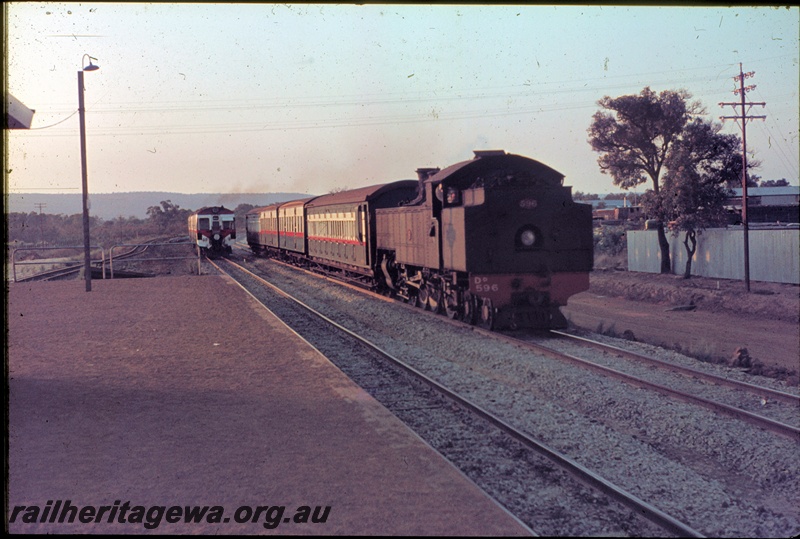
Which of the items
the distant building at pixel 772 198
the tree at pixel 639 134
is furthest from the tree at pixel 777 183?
the tree at pixel 639 134

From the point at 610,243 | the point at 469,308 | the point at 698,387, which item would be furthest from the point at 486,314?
the point at 610,243

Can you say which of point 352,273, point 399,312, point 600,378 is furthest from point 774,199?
point 600,378

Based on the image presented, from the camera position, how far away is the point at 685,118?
105 feet

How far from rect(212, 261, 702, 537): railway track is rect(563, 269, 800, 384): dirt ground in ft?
19.3

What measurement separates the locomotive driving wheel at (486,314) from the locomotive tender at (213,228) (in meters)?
31.5

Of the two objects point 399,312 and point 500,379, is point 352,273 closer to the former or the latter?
point 399,312

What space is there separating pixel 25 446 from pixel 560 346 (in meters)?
8.88

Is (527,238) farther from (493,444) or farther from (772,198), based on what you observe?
(772,198)

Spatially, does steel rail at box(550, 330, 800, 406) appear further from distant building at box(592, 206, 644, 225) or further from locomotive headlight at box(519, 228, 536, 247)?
distant building at box(592, 206, 644, 225)

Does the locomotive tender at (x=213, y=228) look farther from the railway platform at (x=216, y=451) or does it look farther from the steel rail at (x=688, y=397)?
the steel rail at (x=688, y=397)

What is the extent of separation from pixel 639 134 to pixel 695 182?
4.98m

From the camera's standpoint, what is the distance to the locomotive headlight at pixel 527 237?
45.8 feet

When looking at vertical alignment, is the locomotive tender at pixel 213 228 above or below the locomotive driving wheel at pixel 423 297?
above

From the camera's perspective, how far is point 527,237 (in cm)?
1396
